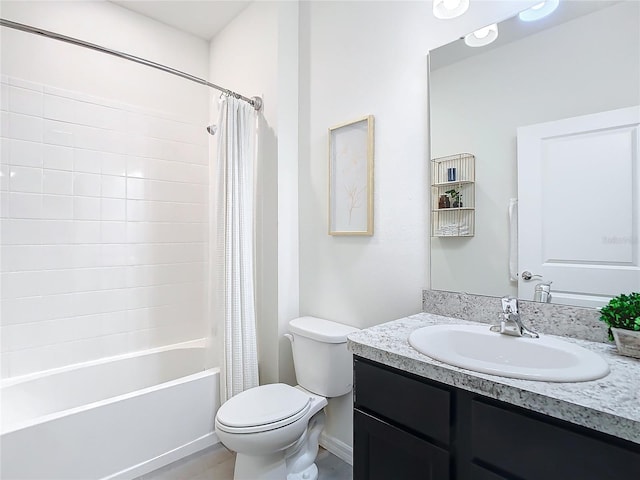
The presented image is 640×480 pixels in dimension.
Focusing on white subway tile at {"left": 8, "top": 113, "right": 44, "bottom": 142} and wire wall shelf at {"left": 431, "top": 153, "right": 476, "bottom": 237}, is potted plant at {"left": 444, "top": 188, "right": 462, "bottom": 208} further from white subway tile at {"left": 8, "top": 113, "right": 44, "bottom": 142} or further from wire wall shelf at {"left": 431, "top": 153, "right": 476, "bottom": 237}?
white subway tile at {"left": 8, "top": 113, "right": 44, "bottom": 142}

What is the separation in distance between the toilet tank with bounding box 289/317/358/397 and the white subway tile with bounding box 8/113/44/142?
189 cm

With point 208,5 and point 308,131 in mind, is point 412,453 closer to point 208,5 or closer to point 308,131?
point 308,131

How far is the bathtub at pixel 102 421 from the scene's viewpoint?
149 centimetres

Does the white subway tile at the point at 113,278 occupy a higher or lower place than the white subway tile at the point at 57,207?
lower

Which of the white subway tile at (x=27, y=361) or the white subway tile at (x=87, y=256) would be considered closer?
the white subway tile at (x=27, y=361)

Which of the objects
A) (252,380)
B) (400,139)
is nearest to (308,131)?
(400,139)

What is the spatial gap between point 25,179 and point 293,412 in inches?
78.5

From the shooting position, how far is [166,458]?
6.01 feet

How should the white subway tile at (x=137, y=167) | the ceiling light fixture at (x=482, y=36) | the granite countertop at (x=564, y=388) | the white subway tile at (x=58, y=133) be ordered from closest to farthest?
the granite countertop at (x=564, y=388) → the ceiling light fixture at (x=482, y=36) → the white subway tile at (x=58, y=133) → the white subway tile at (x=137, y=167)

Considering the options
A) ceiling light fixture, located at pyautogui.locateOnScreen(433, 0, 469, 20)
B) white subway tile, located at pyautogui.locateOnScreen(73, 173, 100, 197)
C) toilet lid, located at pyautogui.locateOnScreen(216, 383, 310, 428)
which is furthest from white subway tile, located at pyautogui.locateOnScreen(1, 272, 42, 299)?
ceiling light fixture, located at pyautogui.locateOnScreen(433, 0, 469, 20)

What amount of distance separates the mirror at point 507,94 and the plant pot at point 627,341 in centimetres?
19

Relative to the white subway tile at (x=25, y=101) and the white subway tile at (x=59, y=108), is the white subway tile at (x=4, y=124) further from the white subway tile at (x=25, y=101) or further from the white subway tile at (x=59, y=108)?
the white subway tile at (x=59, y=108)

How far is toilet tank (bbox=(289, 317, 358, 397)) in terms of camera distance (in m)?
1.72

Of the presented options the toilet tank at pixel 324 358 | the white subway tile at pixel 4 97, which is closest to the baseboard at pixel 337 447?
the toilet tank at pixel 324 358
